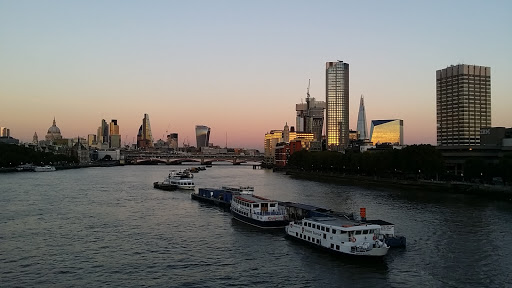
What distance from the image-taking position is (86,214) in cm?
4962

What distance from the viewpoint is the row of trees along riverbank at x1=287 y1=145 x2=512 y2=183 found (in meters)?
75.9

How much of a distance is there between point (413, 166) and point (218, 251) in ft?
193

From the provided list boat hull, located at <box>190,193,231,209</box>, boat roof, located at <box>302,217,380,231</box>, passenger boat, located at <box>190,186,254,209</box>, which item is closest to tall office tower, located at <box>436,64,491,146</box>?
passenger boat, located at <box>190,186,254,209</box>

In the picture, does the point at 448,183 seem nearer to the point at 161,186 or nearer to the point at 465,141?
the point at 161,186

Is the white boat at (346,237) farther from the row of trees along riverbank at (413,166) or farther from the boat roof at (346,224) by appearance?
the row of trees along riverbank at (413,166)

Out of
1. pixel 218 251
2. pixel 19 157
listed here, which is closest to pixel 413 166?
pixel 218 251

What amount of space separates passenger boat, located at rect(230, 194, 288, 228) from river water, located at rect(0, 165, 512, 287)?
112cm

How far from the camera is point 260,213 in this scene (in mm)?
43219

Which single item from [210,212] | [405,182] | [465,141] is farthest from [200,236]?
[465,141]

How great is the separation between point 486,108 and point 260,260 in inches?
7606

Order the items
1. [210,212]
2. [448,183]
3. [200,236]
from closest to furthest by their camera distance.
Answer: [200,236], [210,212], [448,183]

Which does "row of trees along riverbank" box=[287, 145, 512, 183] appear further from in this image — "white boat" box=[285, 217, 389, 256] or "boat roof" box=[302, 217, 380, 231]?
"white boat" box=[285, 217, 389, 256]

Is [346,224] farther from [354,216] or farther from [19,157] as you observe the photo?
[19,157]

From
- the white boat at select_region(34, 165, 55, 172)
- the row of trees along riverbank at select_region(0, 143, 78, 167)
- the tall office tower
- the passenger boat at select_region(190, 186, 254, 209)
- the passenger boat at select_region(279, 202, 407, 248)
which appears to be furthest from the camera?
the tall office tower
